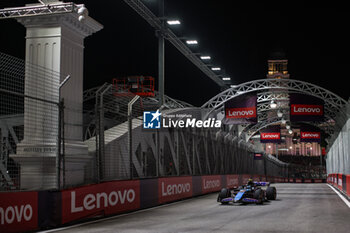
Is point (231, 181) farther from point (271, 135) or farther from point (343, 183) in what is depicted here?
point (271, 135)

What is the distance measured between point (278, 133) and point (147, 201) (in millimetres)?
35134

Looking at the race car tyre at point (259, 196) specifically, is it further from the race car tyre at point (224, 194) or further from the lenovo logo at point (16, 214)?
the lenovo logo at point (16, 214)

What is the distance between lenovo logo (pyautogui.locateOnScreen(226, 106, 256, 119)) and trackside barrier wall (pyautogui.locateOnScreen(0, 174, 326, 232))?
13160 mm

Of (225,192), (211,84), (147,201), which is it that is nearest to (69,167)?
(147,201)

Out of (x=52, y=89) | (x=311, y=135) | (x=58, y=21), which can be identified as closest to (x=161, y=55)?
(x=58, y=21)

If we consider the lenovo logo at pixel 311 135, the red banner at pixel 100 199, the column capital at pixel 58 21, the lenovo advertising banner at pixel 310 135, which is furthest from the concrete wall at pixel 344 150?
the lenovo logo at pixel 311 135

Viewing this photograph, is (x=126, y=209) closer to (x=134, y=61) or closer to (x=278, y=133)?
(x=134, y=61)

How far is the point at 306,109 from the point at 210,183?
9895 mm

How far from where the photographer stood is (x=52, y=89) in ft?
37.8

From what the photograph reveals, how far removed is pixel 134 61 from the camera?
45094mm

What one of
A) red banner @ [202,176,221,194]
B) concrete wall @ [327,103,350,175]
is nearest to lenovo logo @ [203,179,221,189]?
red banner @ [202,176,221,194]

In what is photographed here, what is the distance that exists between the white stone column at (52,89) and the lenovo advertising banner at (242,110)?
18.3 metres

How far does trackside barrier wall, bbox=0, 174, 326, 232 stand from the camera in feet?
28.1

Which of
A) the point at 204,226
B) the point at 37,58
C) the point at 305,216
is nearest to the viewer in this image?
the point at 204,226
